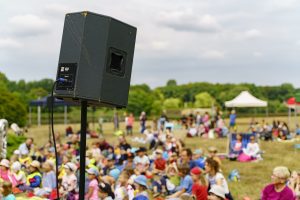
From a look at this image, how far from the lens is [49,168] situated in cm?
878

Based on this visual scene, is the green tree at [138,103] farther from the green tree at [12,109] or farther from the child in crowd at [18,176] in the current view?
the child in crowd at [18,176]

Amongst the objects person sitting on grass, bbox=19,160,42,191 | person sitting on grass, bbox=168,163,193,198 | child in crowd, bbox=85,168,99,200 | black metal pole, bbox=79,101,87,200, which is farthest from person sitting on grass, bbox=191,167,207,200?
person sitting on grass, bbox=19,160,42,191

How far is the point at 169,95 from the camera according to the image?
87.8m

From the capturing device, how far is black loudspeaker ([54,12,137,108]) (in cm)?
329

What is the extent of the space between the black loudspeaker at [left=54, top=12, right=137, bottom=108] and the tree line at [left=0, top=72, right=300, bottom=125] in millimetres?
24015

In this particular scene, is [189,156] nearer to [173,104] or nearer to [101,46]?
[101,46]

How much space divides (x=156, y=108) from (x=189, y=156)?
5184cm

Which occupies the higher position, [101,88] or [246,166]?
[101,88]

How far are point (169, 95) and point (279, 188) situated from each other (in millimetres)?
82341

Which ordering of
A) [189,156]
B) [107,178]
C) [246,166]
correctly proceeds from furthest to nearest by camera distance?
[246,166] → [189,156] → [107,178]

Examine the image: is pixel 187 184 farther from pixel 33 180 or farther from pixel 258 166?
pixel 258 166

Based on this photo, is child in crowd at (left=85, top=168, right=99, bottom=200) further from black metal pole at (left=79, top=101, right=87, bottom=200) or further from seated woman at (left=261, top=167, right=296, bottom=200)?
black metal pole at (left=79, top=101, right=87, bottom=200)

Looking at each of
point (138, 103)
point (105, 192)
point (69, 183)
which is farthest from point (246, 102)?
point (138, 103)

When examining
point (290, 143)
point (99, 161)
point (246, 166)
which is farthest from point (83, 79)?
point (290, 143)
